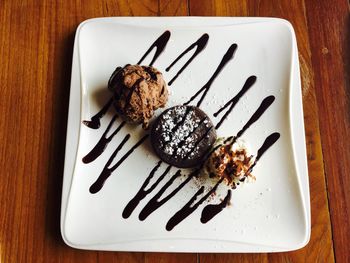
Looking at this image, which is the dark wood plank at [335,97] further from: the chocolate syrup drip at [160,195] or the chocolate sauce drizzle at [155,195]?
the chocolate syrup drip at [160,195]

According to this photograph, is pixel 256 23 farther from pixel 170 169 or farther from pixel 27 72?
pixel 27 72

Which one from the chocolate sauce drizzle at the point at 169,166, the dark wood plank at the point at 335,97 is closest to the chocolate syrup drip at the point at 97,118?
the chocolate sauce drizzle at the point at 169,166

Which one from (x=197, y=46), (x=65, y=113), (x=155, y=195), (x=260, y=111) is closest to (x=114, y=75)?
(x=65, y=113)

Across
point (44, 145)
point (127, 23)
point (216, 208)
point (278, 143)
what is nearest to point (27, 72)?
point (44, 145)

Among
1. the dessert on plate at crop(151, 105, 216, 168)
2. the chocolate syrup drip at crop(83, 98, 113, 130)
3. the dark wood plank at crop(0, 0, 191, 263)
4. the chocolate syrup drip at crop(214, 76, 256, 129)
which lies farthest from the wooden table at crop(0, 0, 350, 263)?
the dessert on plate at crop(151, 105, 216, 168)

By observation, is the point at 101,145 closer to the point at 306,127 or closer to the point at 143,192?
the point at 143,192

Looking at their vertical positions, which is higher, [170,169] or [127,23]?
[127,23]
